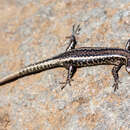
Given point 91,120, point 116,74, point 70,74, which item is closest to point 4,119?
point 70,74

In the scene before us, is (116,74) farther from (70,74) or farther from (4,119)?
(4,119)

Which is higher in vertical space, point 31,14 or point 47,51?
point 31,14

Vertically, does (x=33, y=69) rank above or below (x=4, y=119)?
above

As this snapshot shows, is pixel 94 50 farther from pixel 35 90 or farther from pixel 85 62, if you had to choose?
pixel 35 90

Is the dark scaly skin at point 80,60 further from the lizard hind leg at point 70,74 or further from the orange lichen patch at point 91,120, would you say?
the orange lichen patch at point 91,120

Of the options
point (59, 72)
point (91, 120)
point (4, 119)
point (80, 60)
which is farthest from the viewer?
point (59, 72)

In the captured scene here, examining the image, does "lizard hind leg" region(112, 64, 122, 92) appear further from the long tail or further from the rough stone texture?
the long tail

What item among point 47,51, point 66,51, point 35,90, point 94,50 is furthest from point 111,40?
point 35,90
